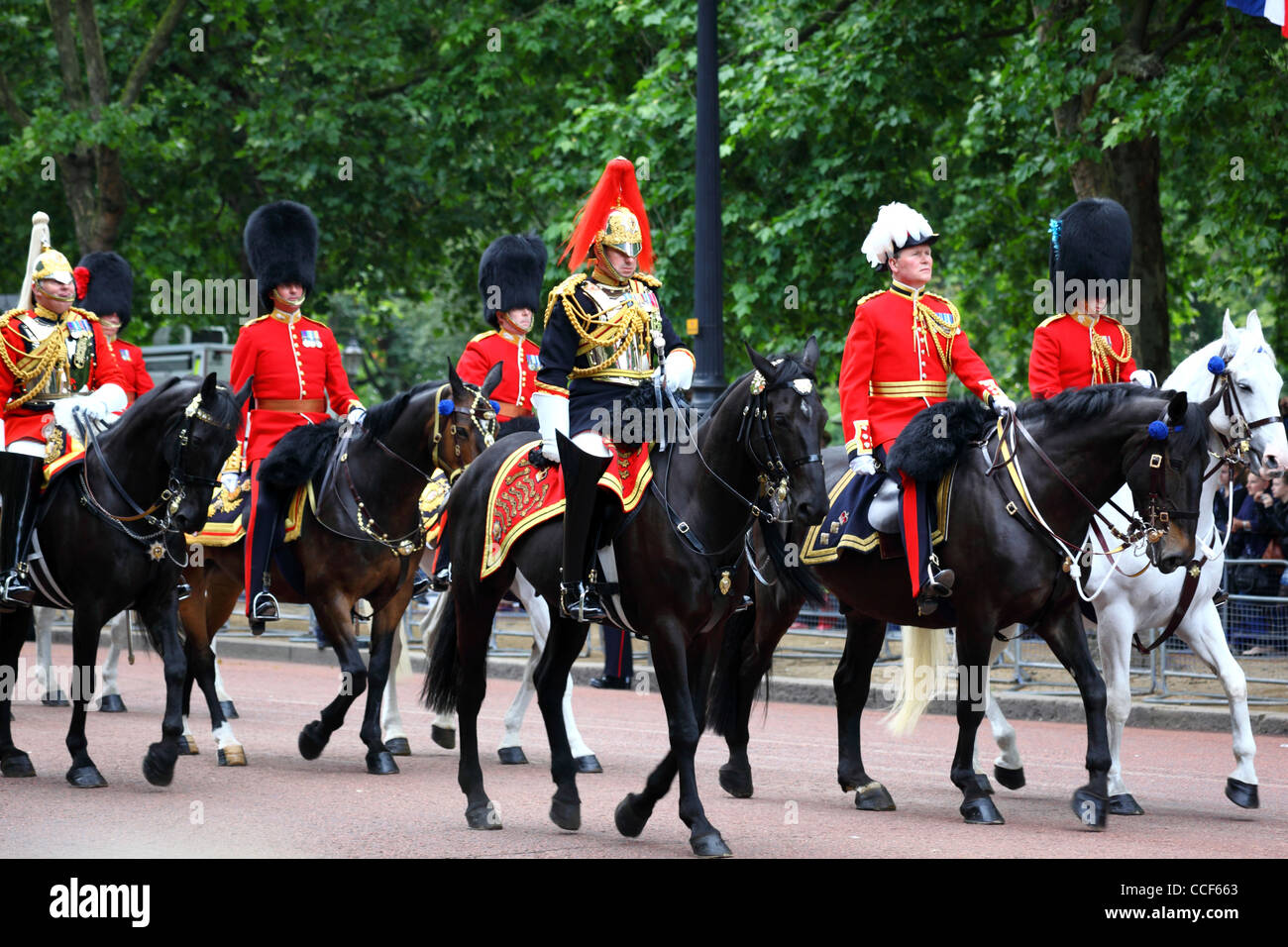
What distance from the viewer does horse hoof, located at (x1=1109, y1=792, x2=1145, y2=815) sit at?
9.30 m

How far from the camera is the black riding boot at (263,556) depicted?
11.3 metres

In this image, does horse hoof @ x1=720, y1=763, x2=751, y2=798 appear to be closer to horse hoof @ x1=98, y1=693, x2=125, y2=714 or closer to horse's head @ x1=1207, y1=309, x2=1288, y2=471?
horse's head @ x1=1207, y1=309, x2=1288, y2=471

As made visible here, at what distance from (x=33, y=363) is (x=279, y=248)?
2.28 metres

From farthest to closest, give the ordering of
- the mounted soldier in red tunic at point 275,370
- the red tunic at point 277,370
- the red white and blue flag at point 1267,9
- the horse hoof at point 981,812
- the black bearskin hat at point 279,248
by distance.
Answer: the red white and blue flag at point 1267,9 → the black bearskin hat at point 279,248 → the red tunic at point 277,370 → the mounted soldier in red tunic at point 275,370 → the horse hoof at point 981,812

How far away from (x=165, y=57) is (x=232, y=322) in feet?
13.8

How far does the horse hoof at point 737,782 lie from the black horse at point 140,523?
298cm

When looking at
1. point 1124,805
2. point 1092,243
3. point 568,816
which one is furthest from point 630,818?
point 1092,243

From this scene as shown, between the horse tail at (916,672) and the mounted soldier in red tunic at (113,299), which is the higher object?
the mounted soldier in red tunic at (113,299)

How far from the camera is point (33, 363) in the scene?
10633 mm

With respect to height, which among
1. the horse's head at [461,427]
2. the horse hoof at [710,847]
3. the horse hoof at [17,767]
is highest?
the horse's head at [461,427]

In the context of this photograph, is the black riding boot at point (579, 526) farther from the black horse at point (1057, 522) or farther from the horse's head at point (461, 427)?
the horse's head at point (461, 427)

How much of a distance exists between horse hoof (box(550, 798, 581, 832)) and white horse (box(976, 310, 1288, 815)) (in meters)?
2.71

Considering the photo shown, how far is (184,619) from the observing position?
11.8 m

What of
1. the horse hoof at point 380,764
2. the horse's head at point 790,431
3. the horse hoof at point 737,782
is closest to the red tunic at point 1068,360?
the horse hoof at point 737,782
